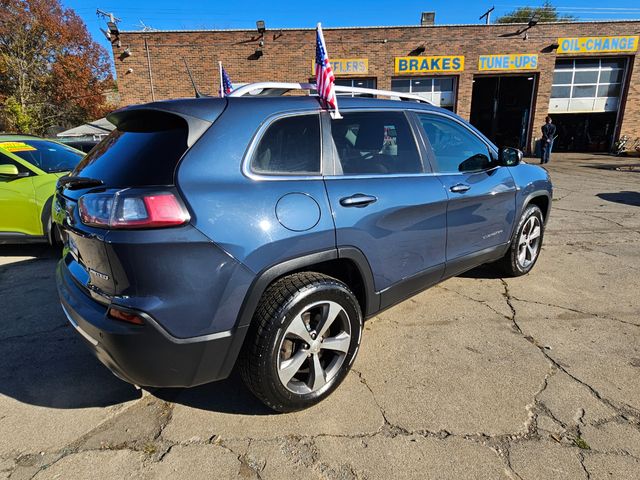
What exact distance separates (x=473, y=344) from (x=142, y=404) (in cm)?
235

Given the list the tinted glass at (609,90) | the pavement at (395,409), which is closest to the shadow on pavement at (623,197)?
the pavement at (395,409)

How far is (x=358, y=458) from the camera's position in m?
2.04

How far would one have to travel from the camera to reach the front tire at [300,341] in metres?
2.10

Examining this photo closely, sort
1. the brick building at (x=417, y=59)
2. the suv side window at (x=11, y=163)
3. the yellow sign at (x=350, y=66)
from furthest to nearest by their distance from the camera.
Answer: the yellow sign at (x=350, y=66) < the brick building at (x=417, y=59) < the suv side window at (x=11, y=163)

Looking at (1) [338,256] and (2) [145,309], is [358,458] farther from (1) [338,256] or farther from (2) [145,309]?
(2) [145,309]

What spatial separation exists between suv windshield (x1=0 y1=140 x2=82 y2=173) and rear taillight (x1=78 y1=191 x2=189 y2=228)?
440 centimetres

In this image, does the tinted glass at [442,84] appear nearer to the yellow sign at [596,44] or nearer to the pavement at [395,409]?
the yellow sign at [596,44]

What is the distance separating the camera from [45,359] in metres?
2.95

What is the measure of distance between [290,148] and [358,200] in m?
0.51

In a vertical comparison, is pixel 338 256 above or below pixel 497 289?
above

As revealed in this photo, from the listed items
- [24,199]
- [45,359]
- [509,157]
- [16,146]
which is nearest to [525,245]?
[509,157]

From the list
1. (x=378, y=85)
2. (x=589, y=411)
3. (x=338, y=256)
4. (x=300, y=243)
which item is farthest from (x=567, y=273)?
(x=378, y=85)

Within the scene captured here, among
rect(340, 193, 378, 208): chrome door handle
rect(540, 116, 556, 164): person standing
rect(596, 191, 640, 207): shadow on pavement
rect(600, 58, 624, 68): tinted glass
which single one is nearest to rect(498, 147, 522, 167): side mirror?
rect(340, 193, 378, 208): chrome door handle

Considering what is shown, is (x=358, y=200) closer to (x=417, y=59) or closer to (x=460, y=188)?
(x=460, y=188)
